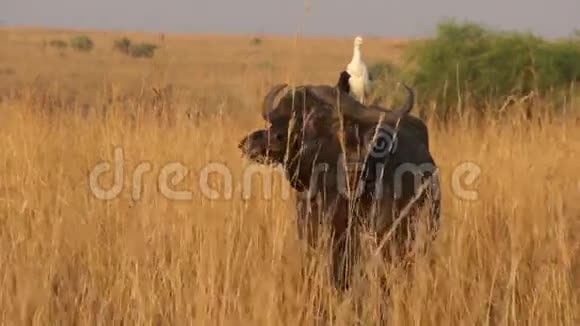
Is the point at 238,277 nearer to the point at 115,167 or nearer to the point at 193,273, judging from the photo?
the point at 193,273

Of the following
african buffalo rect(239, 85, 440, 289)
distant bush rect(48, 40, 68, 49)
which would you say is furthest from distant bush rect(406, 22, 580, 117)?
distant bush rect(48, 40, 68, 49)

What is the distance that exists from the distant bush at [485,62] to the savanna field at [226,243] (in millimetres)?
6971

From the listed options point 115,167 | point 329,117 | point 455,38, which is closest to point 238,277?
point 329,117

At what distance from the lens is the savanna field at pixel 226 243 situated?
2.68 metres

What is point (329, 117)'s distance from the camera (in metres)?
3.50

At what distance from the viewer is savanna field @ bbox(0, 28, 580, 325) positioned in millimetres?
2682

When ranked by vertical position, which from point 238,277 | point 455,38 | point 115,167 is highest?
point 455,38

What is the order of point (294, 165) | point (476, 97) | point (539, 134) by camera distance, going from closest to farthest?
point (294, 165) → point (539, 134) → point (476, 97)

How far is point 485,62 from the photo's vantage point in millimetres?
12570

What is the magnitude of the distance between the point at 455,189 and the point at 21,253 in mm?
2398
